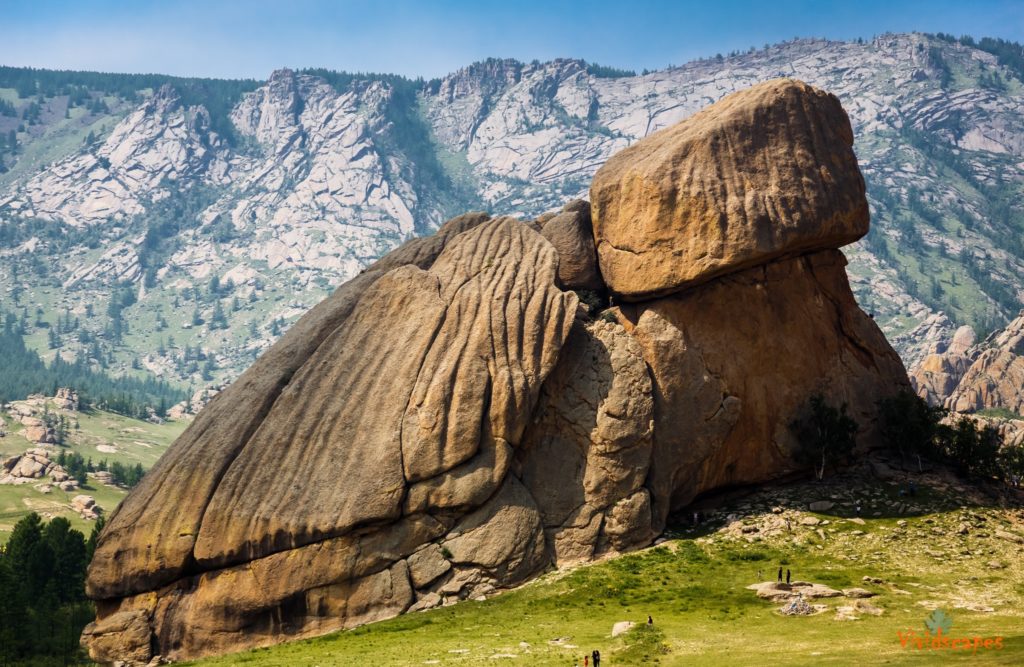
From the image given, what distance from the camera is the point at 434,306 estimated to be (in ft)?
219

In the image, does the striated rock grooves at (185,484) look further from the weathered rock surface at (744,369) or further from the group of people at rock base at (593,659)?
the group of people at rock base at (593,659)

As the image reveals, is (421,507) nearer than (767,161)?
Yes

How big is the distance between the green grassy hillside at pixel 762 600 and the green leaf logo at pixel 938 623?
64cm

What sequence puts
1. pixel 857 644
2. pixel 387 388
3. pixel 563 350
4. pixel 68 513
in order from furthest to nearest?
pixel 68 513 → pixel 563 350 → pixel 387 388 → pixel 857 644

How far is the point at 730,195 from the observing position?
227ft

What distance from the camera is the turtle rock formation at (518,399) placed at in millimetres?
59438

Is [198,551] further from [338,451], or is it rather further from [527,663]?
[527,663]

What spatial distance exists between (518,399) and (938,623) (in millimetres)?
27257

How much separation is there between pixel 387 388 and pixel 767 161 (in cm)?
3047

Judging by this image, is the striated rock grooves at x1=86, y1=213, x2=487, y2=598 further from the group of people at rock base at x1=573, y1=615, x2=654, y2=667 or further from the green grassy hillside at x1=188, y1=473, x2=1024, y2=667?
the group of people at rock base at x1=573, y1=615, x2=654, y2=667

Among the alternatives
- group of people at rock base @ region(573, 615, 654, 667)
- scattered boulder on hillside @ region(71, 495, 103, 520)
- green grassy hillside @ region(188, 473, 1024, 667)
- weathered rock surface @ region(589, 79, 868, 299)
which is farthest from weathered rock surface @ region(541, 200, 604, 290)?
scattered boulder on hillside @ region(71, 495, 103, 520)

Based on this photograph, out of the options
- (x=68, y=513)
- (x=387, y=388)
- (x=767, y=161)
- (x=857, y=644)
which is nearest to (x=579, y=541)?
(x=387, y=388)

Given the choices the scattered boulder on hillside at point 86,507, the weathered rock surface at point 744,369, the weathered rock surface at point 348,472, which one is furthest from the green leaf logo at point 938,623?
the scattered boulder on hillside at point 86,507

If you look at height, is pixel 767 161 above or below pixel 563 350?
above
